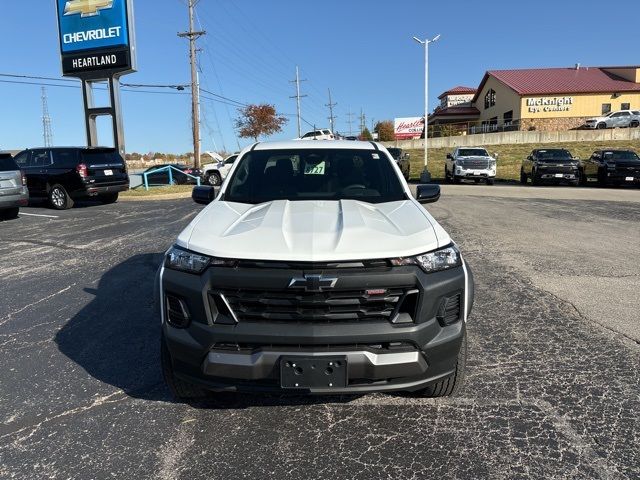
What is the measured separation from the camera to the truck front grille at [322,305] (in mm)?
2705

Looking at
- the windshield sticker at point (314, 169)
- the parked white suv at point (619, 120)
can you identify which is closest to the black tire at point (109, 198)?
the windshield sticker at point (314, 169)

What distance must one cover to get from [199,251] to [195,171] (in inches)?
980

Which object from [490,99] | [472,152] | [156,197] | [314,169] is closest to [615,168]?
[472,152]

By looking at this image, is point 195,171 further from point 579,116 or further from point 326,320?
point 579,116

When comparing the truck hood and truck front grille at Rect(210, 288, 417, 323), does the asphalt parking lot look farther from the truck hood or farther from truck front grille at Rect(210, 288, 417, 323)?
the truck hood

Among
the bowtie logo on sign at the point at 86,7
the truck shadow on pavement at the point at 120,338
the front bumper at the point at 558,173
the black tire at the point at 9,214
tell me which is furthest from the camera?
the front bumper at the point at 558,173

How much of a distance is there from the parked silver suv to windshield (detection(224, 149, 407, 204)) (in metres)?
9.88

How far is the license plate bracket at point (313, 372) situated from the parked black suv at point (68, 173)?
13958mm

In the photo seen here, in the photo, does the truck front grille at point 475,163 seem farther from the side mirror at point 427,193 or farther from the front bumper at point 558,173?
the side mirror at point 427,193

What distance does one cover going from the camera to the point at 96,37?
20359 millimetres

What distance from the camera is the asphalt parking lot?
2.69 metres

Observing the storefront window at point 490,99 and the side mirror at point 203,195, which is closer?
the side mirror at point 203,195

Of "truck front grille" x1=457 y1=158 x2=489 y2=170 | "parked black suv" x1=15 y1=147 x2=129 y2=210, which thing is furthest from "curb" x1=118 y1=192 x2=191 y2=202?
"truck front grille" x1=457 y1=158 x2=489 y2=170

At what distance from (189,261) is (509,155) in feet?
119
